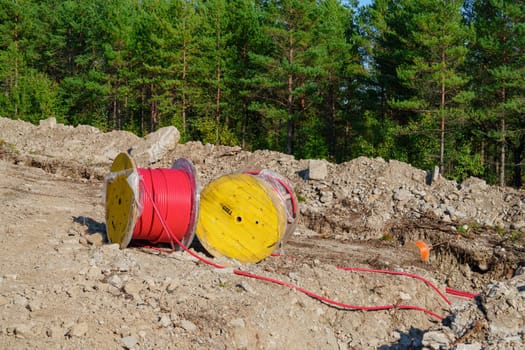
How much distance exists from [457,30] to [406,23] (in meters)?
2.20

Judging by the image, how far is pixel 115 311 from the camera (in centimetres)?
645

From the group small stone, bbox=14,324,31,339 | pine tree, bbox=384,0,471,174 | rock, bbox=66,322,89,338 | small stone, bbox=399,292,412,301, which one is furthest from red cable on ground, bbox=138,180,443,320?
pine tree, bbox=384,0,471,174

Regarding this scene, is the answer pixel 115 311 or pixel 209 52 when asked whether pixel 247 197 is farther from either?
pixel 209 52

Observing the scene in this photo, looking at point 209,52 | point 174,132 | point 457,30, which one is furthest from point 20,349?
point 209,52

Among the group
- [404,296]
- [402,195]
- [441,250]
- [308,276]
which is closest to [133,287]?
[308,276]

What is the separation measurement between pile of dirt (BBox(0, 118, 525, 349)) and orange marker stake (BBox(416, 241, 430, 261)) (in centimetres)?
24

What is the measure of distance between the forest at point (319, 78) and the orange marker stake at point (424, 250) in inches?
336

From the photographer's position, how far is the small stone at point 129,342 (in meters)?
5.89

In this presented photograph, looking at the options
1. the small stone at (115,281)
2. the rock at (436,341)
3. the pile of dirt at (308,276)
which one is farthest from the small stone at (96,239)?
the rock at (436,341)

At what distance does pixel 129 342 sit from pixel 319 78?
20.9 m

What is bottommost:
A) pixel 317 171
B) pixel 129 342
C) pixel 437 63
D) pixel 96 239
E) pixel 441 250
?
pixel 129 342

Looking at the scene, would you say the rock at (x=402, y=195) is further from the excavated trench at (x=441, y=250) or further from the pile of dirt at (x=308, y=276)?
the excavated trench at (x=441, y=250)

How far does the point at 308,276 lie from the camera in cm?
846

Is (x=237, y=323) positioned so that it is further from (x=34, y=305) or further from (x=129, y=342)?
(x=34, y=305)
